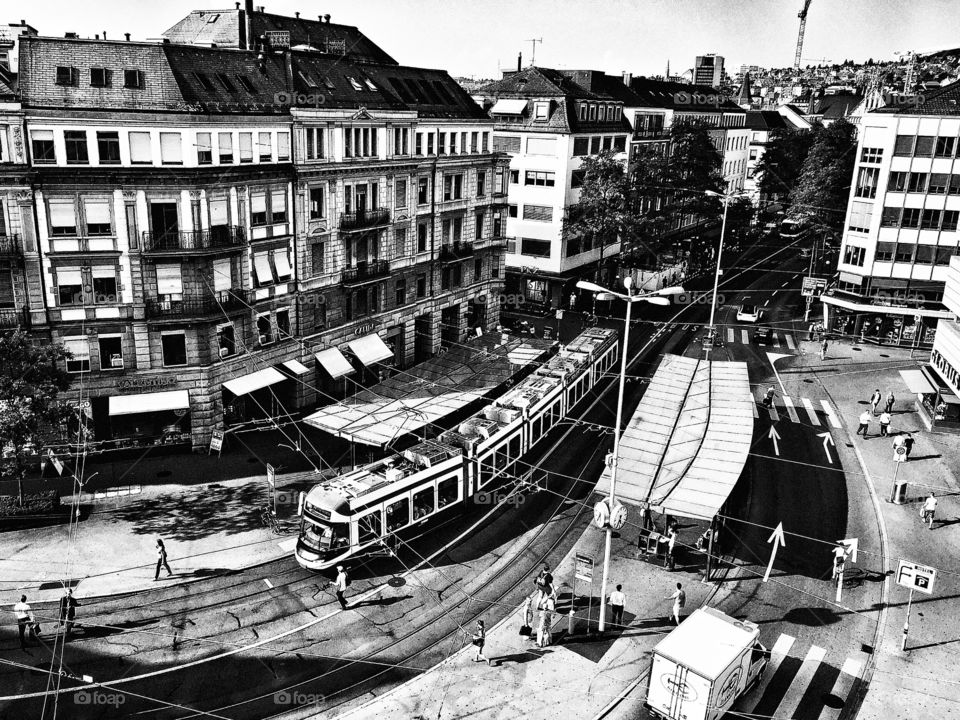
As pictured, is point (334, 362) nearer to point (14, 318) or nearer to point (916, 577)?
point (14, 318)

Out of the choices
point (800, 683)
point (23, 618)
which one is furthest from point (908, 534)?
point (23, 618)

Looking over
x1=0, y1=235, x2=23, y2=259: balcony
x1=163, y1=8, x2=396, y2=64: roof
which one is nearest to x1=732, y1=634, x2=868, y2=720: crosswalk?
x1=0, y1=235, x2=23, y2=259: balcony

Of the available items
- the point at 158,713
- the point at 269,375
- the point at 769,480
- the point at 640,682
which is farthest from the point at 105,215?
the point at 769,480

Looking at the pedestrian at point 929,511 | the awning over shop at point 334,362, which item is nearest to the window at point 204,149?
the awning over shop at point 334,362

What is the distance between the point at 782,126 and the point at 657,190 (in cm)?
7539

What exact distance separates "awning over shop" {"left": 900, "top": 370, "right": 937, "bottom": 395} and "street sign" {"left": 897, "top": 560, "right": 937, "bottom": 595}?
1031 inches

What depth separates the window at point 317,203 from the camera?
157 feet

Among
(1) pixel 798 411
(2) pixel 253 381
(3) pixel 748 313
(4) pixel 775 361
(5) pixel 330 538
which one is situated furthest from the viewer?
(3) pixel 748 313

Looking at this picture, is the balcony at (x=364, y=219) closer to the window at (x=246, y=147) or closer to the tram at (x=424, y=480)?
the window at (x=246, y=147)

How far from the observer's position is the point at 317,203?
4838 cm

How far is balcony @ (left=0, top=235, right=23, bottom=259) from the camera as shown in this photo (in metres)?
38.2

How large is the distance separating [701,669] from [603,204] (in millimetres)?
53654

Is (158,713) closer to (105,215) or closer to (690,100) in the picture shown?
(105,215)

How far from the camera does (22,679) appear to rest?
25953 mm
